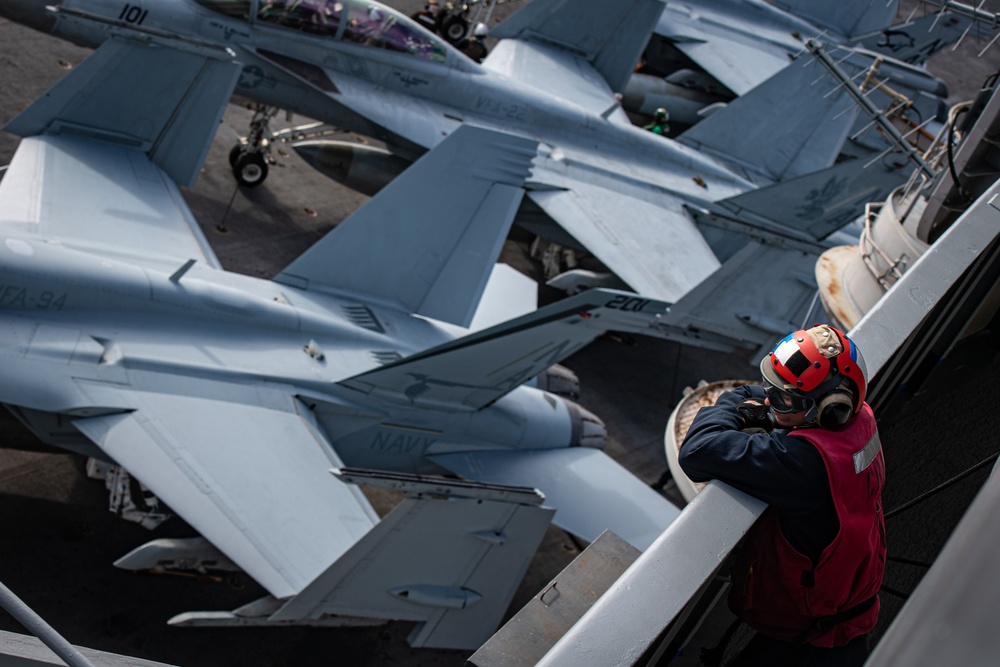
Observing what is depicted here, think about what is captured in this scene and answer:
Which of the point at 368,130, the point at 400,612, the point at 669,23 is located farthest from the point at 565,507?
the point at 669,23

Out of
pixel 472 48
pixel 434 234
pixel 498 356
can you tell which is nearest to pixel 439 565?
pixel 498 356

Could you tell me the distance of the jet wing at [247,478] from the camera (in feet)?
27.0

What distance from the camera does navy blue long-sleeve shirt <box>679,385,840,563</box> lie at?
3.41m

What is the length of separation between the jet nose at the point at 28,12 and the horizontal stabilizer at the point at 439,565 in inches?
362

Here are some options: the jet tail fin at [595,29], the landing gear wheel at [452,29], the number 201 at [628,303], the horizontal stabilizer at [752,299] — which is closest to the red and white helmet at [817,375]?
the number 201 at [628,303]

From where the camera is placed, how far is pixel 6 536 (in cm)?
949

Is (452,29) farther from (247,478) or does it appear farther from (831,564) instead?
(831,564)

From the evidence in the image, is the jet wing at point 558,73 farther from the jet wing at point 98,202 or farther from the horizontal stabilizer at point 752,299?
the jet wing at point 98,202

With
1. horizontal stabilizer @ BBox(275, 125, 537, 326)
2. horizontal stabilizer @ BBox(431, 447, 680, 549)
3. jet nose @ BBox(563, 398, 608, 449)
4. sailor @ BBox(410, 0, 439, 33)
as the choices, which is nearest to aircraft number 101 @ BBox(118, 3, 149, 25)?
horizontal stabilizer @ BBox(275, 125, 537, 326)

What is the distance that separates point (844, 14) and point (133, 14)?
18.8 meters

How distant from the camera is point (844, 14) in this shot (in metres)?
25.6

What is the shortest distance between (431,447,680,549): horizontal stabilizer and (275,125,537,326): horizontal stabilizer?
5.82 ft

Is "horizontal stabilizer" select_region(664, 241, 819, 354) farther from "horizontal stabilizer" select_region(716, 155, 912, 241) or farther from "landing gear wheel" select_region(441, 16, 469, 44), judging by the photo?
"landing gear wheel" select_region(441, 16, 469, 44)

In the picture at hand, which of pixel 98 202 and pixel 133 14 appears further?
pixel 133 14
